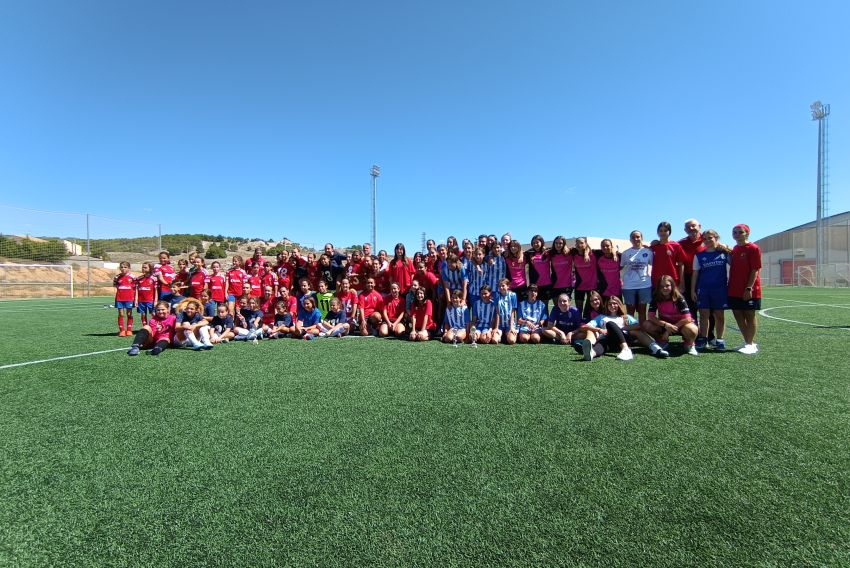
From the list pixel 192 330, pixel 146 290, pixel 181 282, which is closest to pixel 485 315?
pixel 192 330

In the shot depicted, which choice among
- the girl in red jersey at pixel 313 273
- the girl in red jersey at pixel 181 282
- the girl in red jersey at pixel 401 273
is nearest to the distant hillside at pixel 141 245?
the girl in red jersey at pixel 181 282

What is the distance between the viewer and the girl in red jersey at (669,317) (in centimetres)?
567

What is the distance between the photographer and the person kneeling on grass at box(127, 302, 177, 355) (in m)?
6.22

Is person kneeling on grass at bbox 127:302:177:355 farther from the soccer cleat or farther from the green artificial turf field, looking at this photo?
the soccer cleat

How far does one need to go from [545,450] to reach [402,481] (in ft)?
3.21

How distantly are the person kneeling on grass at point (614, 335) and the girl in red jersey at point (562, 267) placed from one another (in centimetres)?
84

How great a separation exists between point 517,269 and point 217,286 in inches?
249

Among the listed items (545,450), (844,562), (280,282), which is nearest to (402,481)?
(545,450)

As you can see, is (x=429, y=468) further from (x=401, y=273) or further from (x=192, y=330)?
(x=401, y=273)

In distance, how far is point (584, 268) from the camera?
23.0 ft

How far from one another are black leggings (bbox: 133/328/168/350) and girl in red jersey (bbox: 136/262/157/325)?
2.85 m

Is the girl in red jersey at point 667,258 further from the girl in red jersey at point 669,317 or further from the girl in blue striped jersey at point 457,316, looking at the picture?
the girl in blue striped jersey at point 457,316

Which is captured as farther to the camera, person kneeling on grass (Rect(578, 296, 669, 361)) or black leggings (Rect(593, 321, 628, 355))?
black leggings (Rect(593, 321, 628, 355))

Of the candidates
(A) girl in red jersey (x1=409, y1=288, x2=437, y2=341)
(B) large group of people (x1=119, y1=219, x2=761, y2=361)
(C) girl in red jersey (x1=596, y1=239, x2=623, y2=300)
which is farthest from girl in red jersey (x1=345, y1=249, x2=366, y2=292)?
(C) girl in red jersey (x1=596, y1=239, x2=623, y2=300)
